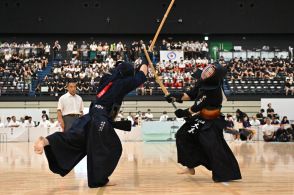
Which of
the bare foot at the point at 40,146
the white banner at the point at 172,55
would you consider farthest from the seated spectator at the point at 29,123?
the bare foot at the point at 40,146

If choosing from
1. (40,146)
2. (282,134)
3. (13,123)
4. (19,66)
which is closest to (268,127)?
(282,134)

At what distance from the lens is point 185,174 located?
8852 millimetres

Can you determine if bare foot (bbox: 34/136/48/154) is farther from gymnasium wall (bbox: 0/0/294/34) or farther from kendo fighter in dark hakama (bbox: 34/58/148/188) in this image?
gymnasium wall (bbox: 0/0/294/34)

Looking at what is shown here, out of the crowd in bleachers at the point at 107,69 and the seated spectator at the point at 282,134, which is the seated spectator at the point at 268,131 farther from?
the crowd in bleachers at the point at 107,69

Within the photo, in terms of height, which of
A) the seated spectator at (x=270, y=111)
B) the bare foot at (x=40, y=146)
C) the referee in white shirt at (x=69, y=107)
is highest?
the referee in white shirt at (x=69, y=107)

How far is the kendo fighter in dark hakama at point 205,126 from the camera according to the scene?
7.96m

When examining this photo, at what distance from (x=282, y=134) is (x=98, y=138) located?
19.1m

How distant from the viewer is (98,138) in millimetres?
7223

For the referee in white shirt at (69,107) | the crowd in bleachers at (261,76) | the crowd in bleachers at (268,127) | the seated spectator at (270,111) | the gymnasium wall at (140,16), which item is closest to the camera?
the referee in white shirt at (69,107)

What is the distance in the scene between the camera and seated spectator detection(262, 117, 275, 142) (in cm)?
2503

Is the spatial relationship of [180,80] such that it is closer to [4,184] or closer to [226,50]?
[226,50]

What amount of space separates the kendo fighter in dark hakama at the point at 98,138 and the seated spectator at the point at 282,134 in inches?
726

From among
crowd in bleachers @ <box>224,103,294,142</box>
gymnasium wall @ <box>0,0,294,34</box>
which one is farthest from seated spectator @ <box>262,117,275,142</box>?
gymnasium wall @ <box>0,0,294,34</box>

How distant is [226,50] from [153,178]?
2952 centimetres
